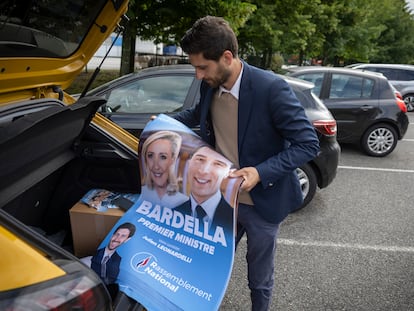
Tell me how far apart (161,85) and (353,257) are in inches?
106

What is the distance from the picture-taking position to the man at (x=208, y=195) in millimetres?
1752

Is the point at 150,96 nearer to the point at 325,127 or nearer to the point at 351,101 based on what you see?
the point at 325,127

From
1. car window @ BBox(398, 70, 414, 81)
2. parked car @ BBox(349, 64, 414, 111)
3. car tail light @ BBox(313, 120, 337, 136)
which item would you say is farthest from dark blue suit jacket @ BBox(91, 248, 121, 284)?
car window @ BBox(398, 70, 414, 81)

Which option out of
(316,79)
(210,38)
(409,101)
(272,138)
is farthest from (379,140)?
(409,101)

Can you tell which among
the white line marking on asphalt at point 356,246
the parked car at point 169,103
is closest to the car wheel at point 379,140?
the parked car at point 169,103

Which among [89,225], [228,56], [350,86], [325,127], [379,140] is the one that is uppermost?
[228,56]

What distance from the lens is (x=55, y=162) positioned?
7.17ft

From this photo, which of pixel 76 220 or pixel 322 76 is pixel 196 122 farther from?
pixel 322 76

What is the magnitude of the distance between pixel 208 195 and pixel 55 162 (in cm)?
97

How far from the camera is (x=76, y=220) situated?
7.28 feet

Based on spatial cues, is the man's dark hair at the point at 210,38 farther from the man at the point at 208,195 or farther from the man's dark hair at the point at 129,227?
the man's dark hair at the point at 129,227

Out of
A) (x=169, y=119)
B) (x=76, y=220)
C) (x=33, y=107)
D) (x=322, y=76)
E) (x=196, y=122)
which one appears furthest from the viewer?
(x=322, y=76)

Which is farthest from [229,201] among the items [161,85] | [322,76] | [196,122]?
[322,76]

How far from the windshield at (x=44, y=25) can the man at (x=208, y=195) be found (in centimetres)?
109
